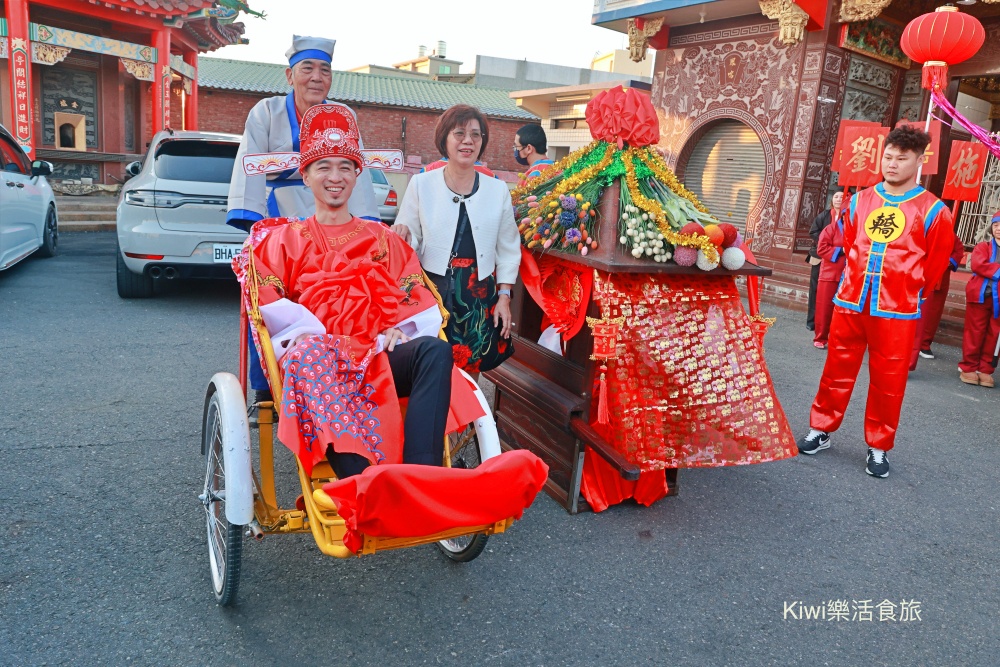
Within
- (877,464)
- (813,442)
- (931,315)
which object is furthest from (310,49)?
(931,315)

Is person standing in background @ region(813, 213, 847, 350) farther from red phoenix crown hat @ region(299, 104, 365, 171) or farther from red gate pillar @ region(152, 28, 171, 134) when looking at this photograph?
red gate pillar @ region(152, 28, 171, 134)

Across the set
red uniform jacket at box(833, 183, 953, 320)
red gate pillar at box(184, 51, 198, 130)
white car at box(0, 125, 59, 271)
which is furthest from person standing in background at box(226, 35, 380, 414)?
red gate pillar at box(184, 51, 198, 130)

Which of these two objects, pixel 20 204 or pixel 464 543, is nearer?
pixel 464 543

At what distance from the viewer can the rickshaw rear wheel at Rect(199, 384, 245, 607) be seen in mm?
2166

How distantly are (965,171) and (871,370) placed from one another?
4942mm

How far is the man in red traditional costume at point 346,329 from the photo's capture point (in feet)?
7.15

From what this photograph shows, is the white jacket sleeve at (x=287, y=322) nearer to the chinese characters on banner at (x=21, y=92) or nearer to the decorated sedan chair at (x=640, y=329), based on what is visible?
the decorated sedan chair at (x=640, y=329)

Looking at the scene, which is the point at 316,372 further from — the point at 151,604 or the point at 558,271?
the point at 558,271

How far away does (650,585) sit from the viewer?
8.60ft

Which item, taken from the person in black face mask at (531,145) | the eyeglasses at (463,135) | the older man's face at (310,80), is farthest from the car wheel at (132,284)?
the eyeglasses at (463,135)

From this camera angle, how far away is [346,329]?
8.16 feet

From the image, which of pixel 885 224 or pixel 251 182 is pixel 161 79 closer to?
pixel 251 182

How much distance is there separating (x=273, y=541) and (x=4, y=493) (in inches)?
46.3

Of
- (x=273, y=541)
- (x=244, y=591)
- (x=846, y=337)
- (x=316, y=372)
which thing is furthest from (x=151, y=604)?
(x=846, y=337)
